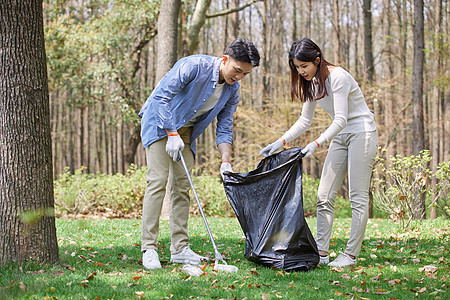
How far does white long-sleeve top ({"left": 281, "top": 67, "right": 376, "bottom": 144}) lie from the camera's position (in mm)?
3145

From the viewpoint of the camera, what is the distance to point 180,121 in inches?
132

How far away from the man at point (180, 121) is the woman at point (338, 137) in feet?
1.60

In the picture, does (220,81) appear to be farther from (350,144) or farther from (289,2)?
(289,2)

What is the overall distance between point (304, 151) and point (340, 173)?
1.49 feet

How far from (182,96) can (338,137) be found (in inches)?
52.1

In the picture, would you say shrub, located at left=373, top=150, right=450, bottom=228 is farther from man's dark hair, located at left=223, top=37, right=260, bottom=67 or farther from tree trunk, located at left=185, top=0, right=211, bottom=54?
tree trunk, located at left=185, top=0, right=211, bottom=54

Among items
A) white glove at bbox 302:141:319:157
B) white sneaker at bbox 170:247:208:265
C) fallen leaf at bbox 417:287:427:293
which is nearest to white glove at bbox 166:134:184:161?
white sneaker at bbox 170:247:208:265

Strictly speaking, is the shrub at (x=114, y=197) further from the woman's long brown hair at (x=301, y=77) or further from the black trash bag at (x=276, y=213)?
the woman's long brown hair at (x=301, y=77)

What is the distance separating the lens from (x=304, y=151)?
3.17 metres

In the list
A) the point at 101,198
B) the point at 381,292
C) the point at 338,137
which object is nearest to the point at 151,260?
the point at 381,292

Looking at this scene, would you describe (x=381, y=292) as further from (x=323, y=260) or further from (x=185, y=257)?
(x=185, y=257)

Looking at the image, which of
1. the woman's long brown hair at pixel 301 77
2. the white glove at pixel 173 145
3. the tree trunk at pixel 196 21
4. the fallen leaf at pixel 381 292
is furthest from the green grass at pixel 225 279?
the tree trunk at pixel 196 21

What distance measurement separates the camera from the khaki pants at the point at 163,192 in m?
3.23

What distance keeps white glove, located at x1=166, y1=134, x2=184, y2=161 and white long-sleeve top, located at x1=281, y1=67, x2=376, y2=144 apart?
92cm
